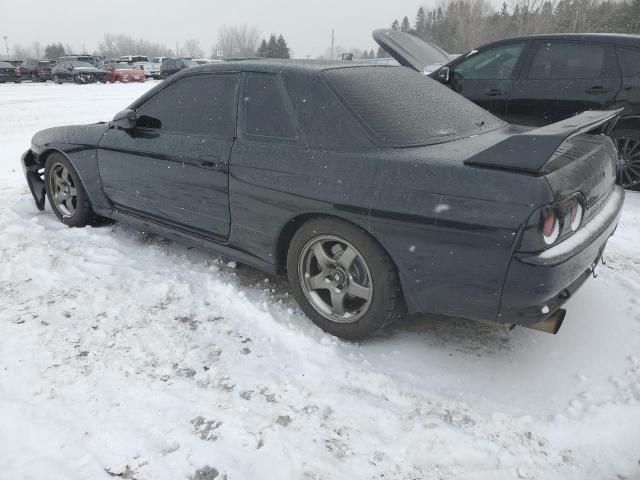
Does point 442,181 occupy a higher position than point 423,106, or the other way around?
point 423,106

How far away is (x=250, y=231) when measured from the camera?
311cm

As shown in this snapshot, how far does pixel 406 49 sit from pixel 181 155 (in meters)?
4.21

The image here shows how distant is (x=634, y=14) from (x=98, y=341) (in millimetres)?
49769

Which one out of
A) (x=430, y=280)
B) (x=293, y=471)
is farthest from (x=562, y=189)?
(x=293, y=471)

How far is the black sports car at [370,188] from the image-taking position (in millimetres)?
2184

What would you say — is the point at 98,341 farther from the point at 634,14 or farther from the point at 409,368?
the point at 634,14

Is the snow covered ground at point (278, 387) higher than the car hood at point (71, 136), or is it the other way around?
the car hood at point (71, 136)

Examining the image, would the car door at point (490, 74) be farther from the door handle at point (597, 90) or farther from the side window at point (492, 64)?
the door handle at point (597, 90)

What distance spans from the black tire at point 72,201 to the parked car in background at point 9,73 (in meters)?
28.1

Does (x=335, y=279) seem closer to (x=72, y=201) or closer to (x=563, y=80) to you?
(x=72, y=201)

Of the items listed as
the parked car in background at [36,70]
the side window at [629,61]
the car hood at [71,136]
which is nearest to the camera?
the car hood at [71,136]

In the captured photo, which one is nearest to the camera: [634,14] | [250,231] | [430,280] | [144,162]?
[430,280]

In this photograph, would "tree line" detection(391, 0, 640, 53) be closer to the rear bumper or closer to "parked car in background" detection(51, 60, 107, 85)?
"parked car in background" detection(51, 60, 107, 85)

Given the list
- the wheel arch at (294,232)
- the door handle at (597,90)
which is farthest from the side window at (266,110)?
the door handle at (597,90)
